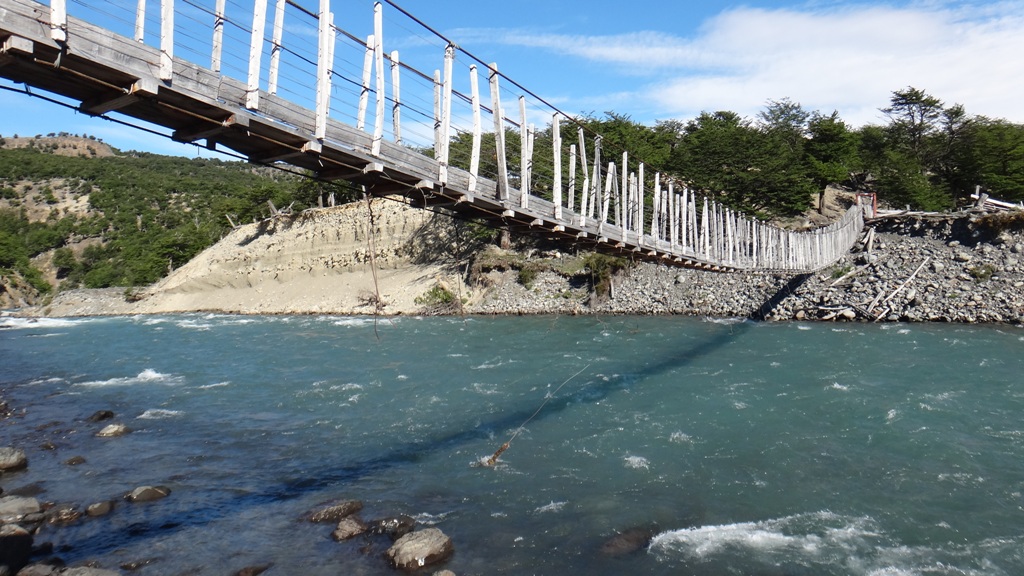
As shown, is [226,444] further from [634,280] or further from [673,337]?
[634,280]

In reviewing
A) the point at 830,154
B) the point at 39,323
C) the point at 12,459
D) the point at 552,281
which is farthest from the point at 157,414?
the point at 830,154

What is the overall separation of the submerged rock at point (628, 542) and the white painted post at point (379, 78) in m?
4.48

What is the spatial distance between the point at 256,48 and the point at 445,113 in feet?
7.13

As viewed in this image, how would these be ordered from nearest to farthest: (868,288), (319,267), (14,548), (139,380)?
(14,548), (139,380), (868,288), (319,267)

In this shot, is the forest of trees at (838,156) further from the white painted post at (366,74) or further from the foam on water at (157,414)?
the white painted post at (366,74)

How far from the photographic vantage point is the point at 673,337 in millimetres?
18391

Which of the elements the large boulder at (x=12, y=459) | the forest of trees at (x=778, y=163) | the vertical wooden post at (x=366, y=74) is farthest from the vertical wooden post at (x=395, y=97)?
the forest of trees at (x=778, y=163)

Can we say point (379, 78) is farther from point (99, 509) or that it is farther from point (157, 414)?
point (157, 414)

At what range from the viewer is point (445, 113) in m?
6.64

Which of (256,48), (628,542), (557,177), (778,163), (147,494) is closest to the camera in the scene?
(256,48)

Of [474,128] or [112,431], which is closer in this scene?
[474,128]

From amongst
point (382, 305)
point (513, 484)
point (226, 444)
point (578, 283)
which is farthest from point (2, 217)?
point (513, 484)

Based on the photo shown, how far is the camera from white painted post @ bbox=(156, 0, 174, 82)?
13.9 ft

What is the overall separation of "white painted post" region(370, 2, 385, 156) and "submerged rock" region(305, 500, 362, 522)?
427cm
